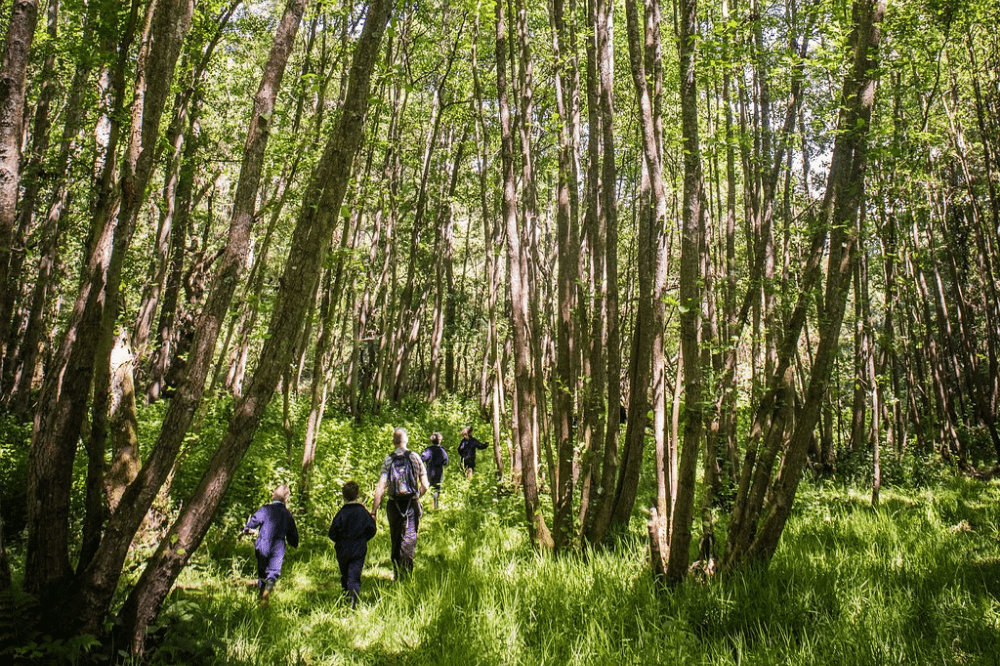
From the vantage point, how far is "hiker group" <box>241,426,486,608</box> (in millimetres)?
5918

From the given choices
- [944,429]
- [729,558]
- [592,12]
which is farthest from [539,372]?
[944,429]

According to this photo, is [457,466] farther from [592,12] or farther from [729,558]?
[592,12]

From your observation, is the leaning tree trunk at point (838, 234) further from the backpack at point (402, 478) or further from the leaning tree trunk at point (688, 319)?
the backpack at point (402, 478)

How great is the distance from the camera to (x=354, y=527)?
6004 mm

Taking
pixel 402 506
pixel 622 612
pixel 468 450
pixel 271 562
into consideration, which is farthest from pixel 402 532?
pixel 468 450

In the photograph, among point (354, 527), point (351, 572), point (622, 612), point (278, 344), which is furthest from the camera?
point (354, 527)

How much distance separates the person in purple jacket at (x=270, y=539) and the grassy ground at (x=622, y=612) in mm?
229

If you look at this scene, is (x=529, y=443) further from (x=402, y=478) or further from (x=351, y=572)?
(x=351, y=572)

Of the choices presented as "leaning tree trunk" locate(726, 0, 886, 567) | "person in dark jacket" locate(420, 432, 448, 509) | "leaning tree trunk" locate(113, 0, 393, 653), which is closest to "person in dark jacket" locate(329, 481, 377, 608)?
"leaning tree trunk" locate(113, 0, 393, 653)

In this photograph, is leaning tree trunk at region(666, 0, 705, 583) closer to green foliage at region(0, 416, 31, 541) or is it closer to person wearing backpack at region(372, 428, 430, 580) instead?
person wearing backpack at region(372, 428, 430, 580)

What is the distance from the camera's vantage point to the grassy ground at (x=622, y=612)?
3904 mm

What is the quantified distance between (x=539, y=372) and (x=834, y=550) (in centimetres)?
361

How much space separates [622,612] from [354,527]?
2.90m

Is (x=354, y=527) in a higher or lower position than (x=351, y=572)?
higher
